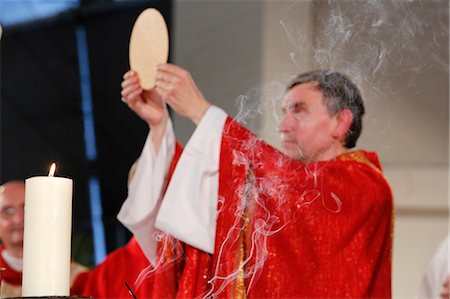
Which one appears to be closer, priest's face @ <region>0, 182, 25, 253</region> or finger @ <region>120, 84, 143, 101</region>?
finger @ <region>120, 84, 143, 101</region>

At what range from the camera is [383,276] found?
2.15 m

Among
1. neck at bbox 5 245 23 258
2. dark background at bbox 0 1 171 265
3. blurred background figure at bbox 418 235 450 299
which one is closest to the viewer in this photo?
blurred background figure at bbox 418 235 450 299

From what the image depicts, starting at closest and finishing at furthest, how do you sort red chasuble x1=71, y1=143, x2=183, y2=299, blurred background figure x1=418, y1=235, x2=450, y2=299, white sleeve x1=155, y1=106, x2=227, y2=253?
white sleeve x1=155, y1=106, x2=227, y2=253, blurred background figure x1=418, y1=235, x2=450, y2=299, red chasuble x1=71, y1=143, x2=183, y2=299

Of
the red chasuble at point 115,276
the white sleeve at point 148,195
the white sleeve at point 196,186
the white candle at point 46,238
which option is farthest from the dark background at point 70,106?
the white candle at point 46,238

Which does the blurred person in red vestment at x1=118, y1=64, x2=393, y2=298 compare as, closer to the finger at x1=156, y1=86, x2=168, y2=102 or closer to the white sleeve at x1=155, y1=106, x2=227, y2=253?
the white sleeve at x1=155, y1=106, x2=227, y2=253

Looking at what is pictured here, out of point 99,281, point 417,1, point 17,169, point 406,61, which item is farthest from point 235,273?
point 17,169

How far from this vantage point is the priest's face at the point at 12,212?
3.15 metres

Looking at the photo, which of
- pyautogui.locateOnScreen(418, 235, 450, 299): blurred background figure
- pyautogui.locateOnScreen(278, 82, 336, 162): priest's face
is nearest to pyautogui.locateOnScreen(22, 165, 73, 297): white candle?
pyautogui.locateOnScreen(278, 82, 336, 162): priest's face

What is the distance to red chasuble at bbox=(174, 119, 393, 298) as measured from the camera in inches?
82.0

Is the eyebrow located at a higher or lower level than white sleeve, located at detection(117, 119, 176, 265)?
higher

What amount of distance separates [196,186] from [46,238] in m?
1.21

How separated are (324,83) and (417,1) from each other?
33 centimetres

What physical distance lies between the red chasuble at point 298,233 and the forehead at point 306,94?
0.14m

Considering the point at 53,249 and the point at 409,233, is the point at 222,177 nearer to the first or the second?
the point at 53,249
